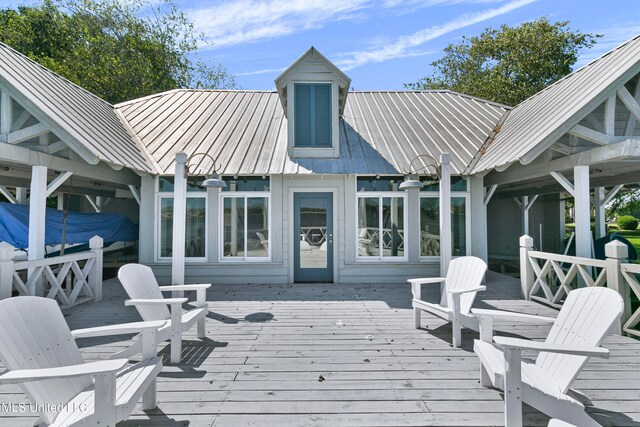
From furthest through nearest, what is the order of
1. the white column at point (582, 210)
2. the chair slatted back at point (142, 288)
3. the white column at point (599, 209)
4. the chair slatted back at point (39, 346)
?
the white column at point (599, 209) → the white column at point (582, 210) → the chair slatted back at point (142, 288) → the chair slatted back at point (39, 346)

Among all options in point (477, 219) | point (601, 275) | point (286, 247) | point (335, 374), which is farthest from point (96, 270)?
point (601, 275)

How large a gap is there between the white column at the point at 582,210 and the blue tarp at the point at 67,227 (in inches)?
368

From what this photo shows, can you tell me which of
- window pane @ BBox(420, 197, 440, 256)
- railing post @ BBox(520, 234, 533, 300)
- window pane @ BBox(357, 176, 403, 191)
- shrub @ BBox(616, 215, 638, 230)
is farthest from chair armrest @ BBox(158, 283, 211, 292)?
shrub @ BBox(616, 215, 638, 230)

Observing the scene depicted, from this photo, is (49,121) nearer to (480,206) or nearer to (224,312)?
(224,312)

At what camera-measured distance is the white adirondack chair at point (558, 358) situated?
2.24 meters

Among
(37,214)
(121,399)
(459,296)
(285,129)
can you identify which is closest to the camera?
(121,399)

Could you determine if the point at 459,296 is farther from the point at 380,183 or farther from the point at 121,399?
the point at 380,183

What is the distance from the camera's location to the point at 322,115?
809 cm

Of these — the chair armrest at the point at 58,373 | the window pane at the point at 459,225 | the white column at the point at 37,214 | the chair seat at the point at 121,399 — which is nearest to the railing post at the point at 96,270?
the white column at the point at 37,214

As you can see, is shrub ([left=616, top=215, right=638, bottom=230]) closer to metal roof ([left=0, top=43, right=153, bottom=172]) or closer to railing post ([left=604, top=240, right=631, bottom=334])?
railing post ([left=604, top=240, right=631, bottom=334])

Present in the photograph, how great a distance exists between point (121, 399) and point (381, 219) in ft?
21.3

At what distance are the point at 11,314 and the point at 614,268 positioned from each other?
21.0 feet

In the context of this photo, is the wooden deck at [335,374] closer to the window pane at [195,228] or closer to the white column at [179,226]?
the white column at [179,226]

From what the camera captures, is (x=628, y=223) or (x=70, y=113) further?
(x=628, y=223)
